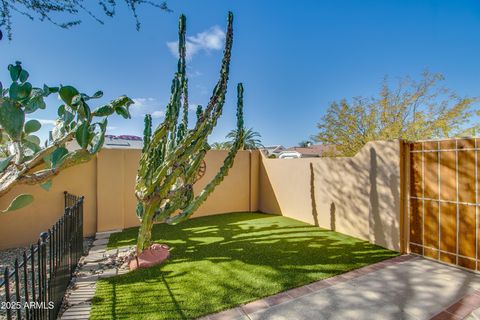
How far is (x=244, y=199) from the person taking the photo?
1031 cm

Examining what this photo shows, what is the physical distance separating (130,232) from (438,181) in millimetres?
8310

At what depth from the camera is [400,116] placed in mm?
9555

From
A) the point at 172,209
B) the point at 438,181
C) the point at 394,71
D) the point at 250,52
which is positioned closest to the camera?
the point at 438,181

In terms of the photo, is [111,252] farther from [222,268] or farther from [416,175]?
[416,175]

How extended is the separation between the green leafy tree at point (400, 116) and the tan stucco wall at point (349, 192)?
10.5 feet

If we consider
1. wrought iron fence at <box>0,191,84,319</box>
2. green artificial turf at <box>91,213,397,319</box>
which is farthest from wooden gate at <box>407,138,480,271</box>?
wrought iron fence at <box>0,191,84,319</box>

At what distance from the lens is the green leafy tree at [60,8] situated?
2.73 m

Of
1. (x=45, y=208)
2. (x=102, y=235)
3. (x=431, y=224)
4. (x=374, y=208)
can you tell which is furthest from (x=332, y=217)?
(x=45, y=208)

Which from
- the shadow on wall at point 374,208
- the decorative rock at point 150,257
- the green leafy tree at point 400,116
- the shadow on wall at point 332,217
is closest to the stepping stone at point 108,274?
the decorative rock at point 150,257

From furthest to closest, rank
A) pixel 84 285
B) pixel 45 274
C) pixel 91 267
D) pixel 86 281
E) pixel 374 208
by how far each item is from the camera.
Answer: pixel 374 208 → pixel 91 267 → pixel 86 281 → pixel 84 285 → pixel 45 274

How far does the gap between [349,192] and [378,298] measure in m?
3.55

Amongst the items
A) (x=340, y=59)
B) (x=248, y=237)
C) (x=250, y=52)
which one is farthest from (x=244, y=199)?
(x=340, y=59)

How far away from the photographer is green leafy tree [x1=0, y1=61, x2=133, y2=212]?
243cm

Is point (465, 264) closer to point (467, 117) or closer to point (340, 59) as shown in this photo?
point (467, 117)
